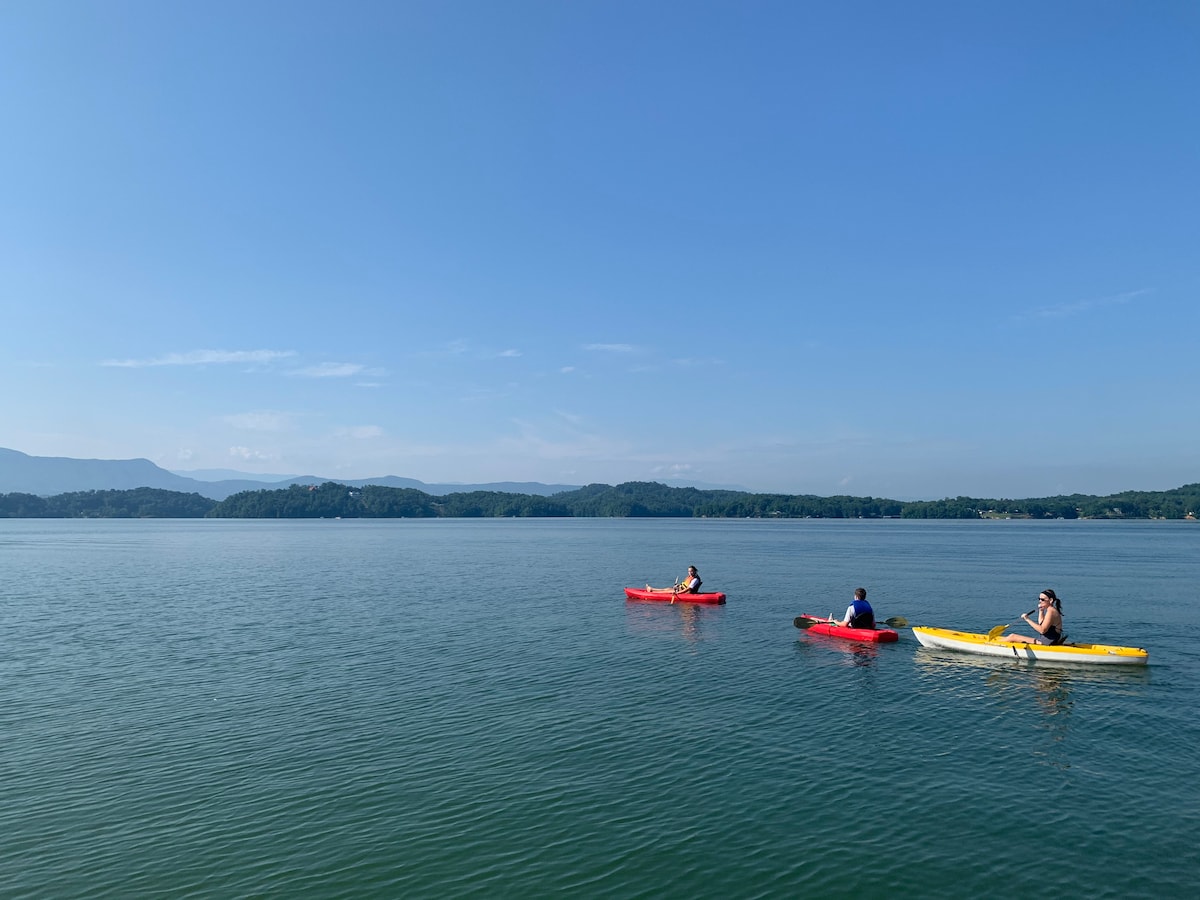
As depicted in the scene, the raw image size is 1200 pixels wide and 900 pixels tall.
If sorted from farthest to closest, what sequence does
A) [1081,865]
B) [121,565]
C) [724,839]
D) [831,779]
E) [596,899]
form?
[121,565]
[831,779]
[724,839]
[1081,865]
[596,899]

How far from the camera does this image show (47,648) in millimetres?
31062

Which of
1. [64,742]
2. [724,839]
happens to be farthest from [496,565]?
[724,839]

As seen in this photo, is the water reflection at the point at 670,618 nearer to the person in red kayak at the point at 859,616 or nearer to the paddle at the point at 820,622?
the paddle at the point at 820,622

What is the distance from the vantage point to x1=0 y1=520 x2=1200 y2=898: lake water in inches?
502

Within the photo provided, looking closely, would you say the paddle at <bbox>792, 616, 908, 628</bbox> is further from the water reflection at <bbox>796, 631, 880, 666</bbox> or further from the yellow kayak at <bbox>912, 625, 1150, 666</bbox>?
the yellow kayak at <bbox>912, 625, 1150, 666</bbox>

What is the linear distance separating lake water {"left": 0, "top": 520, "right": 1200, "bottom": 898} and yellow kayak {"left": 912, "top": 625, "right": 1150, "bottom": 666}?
2.06 feet

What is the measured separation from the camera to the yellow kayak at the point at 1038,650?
90.2 ft

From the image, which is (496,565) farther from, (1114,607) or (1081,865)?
(1081,865)

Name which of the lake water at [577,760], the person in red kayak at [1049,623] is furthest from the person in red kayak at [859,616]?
the person in red kayak at [1049,623]

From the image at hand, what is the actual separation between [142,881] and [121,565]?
71427 mm

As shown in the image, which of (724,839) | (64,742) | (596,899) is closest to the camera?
(596,899)

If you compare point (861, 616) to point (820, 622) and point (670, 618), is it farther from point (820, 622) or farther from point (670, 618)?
point (670, 618)

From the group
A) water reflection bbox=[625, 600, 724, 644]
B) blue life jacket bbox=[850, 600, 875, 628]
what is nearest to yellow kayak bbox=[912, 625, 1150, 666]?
blue life jacket bbox=[850, 600, 875, 628]

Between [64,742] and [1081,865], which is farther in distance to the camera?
[64,742]
